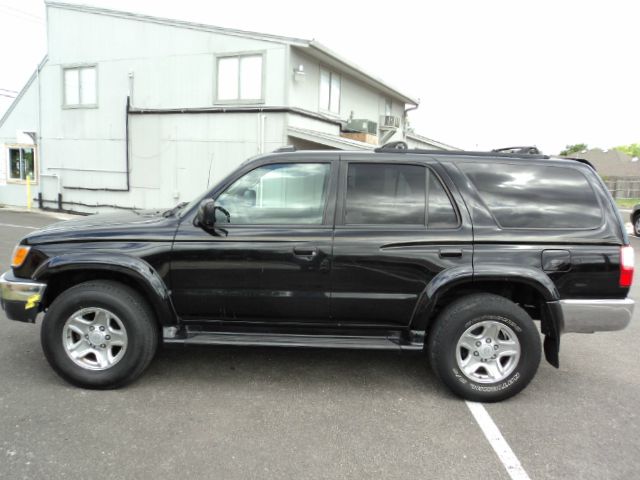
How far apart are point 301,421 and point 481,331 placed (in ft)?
4.85

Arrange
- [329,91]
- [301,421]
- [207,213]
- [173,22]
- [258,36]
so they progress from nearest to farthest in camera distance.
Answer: [301,421] < [207,213] < [258,36] < [173,22] < [329,91]

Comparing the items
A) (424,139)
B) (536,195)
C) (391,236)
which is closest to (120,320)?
(391,236)

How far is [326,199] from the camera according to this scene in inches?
146

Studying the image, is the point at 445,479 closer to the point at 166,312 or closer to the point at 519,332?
the point at 519,332

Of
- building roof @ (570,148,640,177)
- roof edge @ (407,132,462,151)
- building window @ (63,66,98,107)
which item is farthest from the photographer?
building roof @ (570,148,640,177)

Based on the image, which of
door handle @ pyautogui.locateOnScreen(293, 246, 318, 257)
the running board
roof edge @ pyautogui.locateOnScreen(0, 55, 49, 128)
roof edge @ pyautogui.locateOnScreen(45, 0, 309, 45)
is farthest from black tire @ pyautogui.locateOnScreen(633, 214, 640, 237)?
roof edge @ pyautogui.locateOnScreen(0, 55, 49, 128)

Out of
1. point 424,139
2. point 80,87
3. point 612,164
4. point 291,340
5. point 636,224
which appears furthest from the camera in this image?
point 612,164

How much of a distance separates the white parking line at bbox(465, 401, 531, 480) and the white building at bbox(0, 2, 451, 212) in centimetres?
1085

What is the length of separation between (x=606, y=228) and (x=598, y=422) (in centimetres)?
138

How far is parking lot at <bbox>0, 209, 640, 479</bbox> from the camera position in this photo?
278 cm

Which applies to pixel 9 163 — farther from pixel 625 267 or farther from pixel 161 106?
pixel 625 267

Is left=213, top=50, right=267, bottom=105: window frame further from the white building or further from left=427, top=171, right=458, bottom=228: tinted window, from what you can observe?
left=427, top=171, right=458, bottom=228: tinted window

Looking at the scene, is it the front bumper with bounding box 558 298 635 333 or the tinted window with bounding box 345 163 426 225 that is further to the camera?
the tinted window with bounding box 345 163 426 225

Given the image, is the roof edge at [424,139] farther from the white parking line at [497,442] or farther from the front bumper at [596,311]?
the white parking line at [497,442]
